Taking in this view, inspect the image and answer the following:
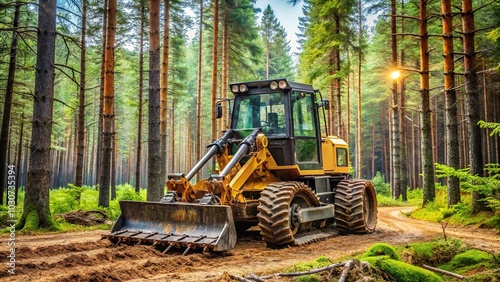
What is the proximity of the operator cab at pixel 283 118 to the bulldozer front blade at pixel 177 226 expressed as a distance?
2.73 m

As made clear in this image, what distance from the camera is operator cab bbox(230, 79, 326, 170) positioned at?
918cm

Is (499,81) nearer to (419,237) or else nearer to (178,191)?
(419,237)

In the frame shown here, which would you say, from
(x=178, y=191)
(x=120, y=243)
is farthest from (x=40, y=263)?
(x=178, y=191)

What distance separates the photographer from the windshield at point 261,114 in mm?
9312

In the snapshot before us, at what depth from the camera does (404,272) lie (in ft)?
14.7

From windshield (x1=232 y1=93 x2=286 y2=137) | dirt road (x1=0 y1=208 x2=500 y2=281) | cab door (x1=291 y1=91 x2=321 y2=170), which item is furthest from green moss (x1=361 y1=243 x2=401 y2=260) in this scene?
windshield (x1=232 y1=93 x2=286 y2=137)

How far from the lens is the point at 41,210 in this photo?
9781 millimetres

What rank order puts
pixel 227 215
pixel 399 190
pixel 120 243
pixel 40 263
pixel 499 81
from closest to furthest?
1. pixel 40 263
2. pixel 227 215
3. pixel 120 243
4. pixel 399 190
5. pixel 499 81

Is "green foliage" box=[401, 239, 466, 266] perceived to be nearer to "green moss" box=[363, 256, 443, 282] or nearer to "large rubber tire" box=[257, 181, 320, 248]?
"green moss" box=[363, 256, 443, 282]

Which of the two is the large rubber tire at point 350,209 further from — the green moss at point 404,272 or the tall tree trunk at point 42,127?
the tall tree trunk at point 42,127

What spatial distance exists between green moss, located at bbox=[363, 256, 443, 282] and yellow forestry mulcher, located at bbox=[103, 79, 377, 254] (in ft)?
9.09

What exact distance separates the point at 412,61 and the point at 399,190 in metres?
12.6

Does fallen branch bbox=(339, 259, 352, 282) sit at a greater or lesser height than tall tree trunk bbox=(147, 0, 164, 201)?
lesser

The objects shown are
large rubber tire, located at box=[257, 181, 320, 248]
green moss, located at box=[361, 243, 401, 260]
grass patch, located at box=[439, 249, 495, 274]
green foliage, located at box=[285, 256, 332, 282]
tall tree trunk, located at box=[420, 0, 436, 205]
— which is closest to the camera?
green foliage, located at box=[285, 256, 332, 282]
